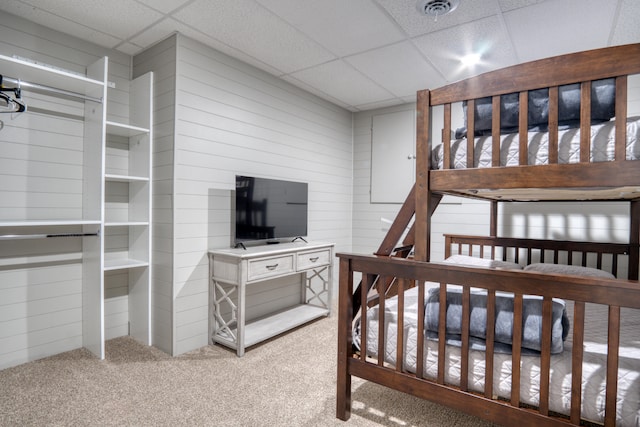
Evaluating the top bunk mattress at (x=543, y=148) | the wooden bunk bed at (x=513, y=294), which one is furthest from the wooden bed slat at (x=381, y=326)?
the top bunk mattress at (x=543, y=148)

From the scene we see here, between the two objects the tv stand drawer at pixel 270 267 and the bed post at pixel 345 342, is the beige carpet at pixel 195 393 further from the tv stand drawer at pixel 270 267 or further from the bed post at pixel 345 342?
the tv stand drawer at pixel 270 267

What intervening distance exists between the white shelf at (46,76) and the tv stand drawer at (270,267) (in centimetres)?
170

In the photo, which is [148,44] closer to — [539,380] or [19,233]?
[19,233]

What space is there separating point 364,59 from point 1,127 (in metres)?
2.69

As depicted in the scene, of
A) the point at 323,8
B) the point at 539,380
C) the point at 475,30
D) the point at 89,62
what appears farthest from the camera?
the point at 89,62

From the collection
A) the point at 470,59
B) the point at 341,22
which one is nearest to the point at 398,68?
the point at 470,59

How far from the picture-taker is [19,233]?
244 centimetres

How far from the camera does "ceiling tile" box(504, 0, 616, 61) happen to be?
2.12 m

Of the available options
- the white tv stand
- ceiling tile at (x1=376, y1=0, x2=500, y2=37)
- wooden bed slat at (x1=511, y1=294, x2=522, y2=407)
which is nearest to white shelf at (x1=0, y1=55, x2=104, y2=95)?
the white tv stand

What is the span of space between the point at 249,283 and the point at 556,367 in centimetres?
196

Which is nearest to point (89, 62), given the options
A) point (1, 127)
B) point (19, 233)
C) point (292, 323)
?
point (1, 127)

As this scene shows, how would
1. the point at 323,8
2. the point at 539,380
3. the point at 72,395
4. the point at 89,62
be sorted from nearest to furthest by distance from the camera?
the point at 539,380 < the point at 72,395 < the point at 323,8 < the point at 89,62

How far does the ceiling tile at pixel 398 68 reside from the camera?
284 cm

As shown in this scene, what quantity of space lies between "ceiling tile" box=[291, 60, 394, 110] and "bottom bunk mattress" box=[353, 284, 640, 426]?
2272mm
